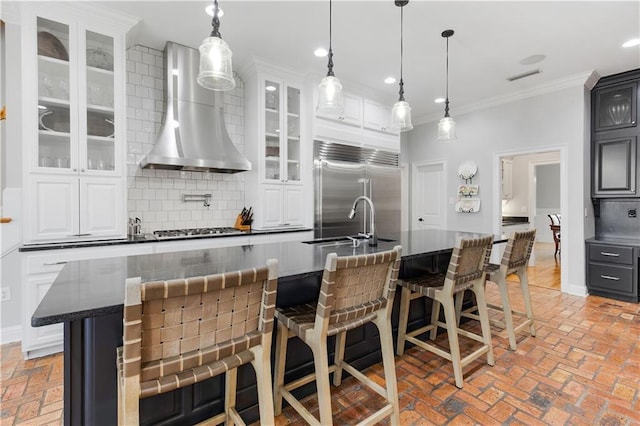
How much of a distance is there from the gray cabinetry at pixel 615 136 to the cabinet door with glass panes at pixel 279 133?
4028 millimetres

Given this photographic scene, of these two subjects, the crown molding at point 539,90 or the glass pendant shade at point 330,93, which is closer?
the glass pendant shade at point 330,93

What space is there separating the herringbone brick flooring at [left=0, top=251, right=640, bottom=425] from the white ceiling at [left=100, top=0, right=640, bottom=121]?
289 cm

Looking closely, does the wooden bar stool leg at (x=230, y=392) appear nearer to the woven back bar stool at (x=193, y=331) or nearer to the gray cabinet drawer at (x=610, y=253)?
the woven back bar stool at (x=193, y=331)

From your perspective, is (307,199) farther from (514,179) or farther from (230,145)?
(514,179)

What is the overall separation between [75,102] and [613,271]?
20.2 ft

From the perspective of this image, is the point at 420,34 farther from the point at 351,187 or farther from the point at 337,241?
the point at 337,241

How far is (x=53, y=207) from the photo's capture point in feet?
8.64

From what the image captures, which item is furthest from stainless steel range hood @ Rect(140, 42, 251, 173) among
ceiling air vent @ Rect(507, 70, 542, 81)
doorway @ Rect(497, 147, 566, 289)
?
doorway @ Rect(497, 147, 566, 289)

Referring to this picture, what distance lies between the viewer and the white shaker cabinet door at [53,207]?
101 inches

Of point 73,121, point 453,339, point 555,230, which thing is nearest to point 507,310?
point 453,339

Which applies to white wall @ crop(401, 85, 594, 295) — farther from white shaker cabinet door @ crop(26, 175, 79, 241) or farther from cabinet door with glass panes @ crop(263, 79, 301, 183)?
white shaker cabinet door @ crop(26, 175, 79, 241)

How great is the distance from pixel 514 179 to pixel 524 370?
21.7ft

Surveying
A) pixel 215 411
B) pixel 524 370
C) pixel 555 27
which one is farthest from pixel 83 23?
pixel 524 370

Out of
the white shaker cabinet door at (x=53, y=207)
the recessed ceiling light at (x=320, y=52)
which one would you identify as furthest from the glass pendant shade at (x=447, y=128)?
the white shaker cabinet door at (x=53, y=207)
